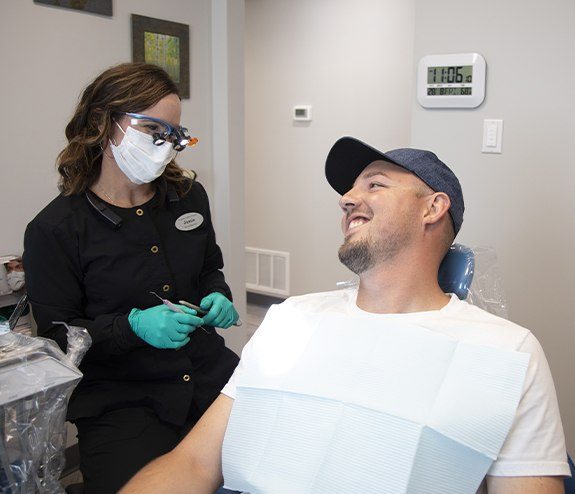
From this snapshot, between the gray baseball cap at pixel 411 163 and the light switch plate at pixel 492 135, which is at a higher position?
the light switch plate at pixel 492 135

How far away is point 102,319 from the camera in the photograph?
5.45ft

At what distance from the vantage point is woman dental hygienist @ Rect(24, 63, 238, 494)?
5.36 ft

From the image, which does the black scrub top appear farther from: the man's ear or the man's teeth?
the man's ear

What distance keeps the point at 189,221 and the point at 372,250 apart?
0.70 m

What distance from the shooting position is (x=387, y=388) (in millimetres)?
1186

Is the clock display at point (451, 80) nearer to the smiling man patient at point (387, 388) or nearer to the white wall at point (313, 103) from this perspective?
the smiling man patient at point (387, 388)

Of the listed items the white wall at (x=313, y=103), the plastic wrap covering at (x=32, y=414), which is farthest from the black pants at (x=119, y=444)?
the white wall at (x=313, y=103)

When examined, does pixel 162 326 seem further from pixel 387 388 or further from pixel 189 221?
pixel 387 388

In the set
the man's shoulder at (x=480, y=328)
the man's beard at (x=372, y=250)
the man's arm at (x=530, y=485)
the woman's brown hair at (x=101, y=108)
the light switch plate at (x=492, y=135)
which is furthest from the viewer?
the light switch plate at (x=492, y=135)

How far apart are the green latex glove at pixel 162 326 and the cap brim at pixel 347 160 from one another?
1.73 ft

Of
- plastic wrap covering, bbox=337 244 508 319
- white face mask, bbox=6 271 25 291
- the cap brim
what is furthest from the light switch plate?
white face mask, bbox=6 271 25 291

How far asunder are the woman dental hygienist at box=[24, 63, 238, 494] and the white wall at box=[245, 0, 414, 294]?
2138 mm

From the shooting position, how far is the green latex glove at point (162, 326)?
161 centimetres

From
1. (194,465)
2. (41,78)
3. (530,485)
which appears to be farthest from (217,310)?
(41,78)
